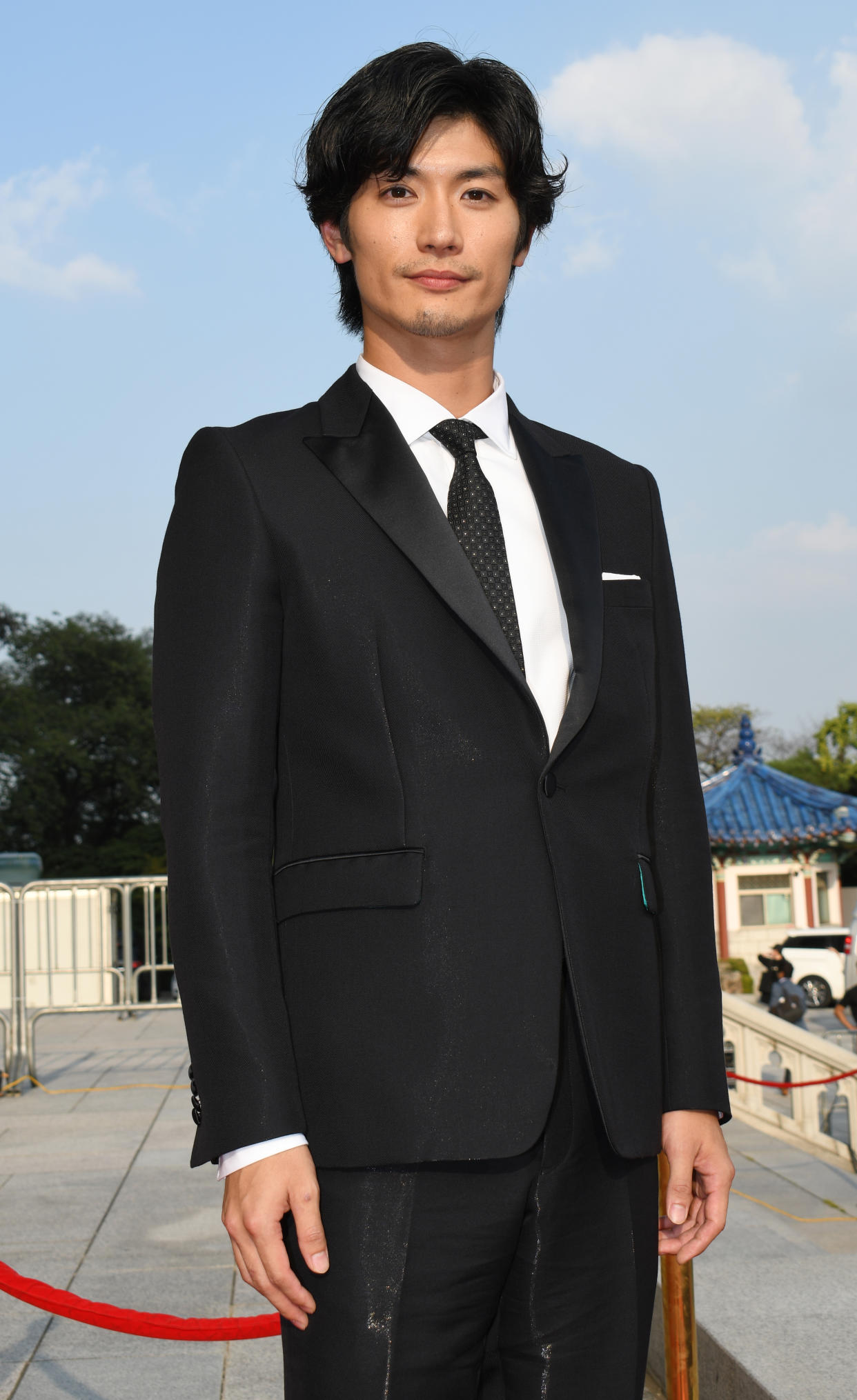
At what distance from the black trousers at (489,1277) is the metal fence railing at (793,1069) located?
6744mm

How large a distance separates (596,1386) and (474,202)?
1.57m

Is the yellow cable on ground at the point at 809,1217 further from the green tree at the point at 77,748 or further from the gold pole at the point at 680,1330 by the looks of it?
the green tree at the point at 77,748

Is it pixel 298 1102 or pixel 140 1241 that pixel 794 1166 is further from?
pixel 298 1102

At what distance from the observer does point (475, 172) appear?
70.4 inches

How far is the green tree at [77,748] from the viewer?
39125 millimetres

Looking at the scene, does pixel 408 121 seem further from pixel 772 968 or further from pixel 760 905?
pixel 760 905

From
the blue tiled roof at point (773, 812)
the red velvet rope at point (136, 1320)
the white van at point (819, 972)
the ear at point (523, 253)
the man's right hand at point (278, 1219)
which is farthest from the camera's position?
the blue tiled roof at point (773, 812)

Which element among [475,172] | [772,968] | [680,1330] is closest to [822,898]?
Answer: [772,968]

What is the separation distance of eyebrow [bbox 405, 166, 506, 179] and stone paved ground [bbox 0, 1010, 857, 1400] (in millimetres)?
2893

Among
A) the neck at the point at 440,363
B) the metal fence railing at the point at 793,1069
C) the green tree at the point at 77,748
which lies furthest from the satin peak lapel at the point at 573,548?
the green tree at the point at 77,748

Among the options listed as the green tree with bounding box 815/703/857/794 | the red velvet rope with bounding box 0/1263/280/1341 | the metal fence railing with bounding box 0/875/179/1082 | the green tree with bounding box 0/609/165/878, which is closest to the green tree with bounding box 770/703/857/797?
the green tree with bounding box 815/703/857/794

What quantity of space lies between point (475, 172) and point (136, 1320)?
2.14m

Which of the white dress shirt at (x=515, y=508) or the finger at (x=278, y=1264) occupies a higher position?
the white dress shirt at (x=515, y=508)

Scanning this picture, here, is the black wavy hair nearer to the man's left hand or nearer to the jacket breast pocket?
the jacket breast pocket
